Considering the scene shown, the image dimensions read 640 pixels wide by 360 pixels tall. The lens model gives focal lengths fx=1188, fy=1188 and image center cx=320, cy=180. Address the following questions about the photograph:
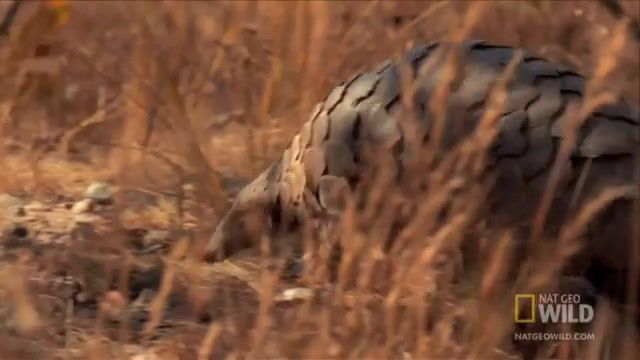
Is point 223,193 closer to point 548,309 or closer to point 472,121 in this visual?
point 472,121

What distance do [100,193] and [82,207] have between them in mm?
52

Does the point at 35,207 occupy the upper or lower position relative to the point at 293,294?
upper

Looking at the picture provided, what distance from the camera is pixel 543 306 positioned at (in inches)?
54.2

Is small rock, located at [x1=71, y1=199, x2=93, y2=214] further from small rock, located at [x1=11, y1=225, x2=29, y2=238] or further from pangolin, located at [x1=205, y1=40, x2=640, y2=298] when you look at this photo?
pangolin, located at [x1=205, y1=40, x2=640, y2=298]

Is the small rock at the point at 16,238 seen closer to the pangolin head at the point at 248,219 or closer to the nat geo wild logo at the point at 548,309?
the pangolin head at the point at 248,219

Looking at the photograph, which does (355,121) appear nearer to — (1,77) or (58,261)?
(58,261)

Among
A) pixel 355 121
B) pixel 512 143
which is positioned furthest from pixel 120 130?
pixel 512 143

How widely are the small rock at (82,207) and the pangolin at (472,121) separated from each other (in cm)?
26

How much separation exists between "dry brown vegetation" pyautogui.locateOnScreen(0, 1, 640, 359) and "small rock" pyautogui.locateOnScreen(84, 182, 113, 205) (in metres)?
0.02

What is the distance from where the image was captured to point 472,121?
4.81ft

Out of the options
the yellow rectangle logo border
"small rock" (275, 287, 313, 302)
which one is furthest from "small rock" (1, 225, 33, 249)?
the yellow rectangle logo border

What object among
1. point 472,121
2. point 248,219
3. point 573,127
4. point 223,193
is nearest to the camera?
point 573,127

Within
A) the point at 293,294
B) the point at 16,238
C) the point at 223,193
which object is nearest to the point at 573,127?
the point at 293,294

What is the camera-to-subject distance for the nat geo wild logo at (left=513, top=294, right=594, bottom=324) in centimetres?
137
